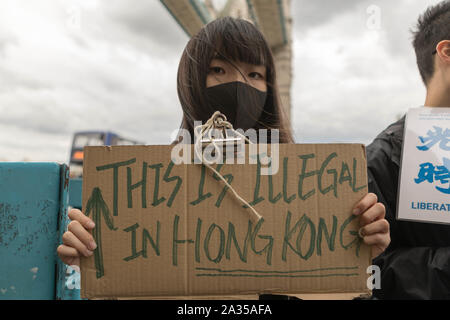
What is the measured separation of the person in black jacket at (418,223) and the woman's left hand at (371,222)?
0.37 meters

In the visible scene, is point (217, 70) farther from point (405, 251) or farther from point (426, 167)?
point (405, 251)

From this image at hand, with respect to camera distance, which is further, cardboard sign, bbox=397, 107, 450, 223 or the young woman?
the young woman

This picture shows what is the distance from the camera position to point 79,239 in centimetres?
82

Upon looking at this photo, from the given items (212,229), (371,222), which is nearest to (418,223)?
(371,222)

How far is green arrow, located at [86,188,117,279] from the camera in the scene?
81cm

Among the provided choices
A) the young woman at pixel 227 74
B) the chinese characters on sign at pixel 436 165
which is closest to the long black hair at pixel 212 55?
the young woman at pixel 227 74

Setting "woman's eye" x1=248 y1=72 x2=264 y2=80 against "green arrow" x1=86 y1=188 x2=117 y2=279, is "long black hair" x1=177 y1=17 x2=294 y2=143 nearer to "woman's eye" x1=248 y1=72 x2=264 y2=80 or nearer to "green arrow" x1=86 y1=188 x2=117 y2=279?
"woman's eye" x1=248 y1=72 x2=264 y2=80

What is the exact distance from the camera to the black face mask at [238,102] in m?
1.19

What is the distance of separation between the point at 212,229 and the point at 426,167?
775 millimetres

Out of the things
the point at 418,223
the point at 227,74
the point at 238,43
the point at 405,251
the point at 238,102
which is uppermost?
the point at 238,43

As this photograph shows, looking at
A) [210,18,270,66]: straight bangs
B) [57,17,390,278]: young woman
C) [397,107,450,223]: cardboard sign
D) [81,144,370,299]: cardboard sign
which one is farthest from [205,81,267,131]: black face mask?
[397,107,450,223]: cardboard sign

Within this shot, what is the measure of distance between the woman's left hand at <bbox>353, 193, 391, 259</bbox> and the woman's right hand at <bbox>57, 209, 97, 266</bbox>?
0.74 meters

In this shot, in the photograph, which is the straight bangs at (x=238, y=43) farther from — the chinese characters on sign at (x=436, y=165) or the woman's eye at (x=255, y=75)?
the chinese characters on sign at (x=436, y=165)
